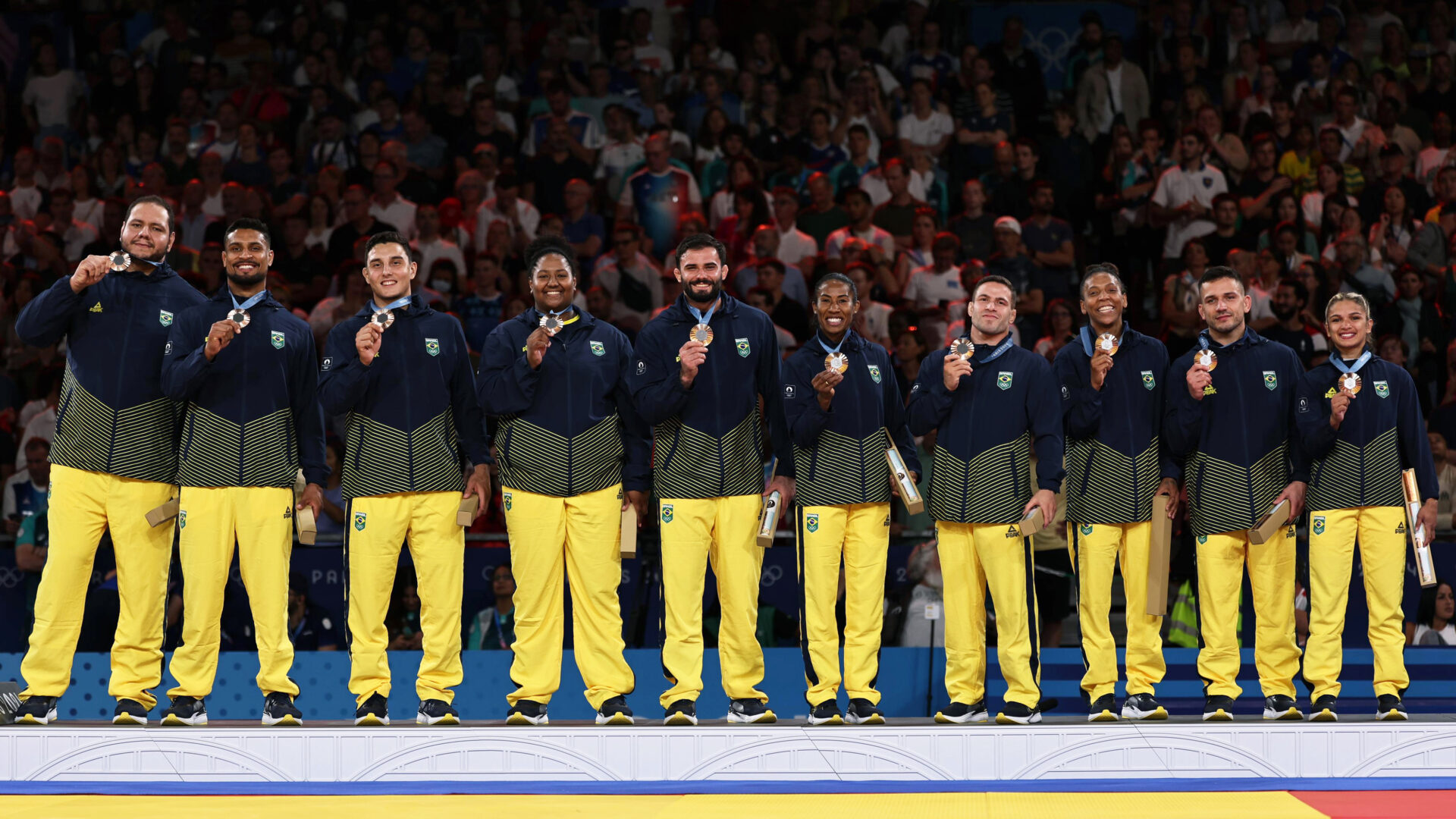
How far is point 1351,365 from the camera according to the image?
25.3 ft

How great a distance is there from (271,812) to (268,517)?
152 cm

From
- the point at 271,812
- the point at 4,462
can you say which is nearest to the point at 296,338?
the point at 271,812

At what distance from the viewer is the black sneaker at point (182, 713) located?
717 centimetres

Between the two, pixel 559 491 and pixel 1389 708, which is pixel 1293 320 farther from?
pixel 559 491

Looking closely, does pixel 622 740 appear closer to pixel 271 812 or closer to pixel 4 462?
pixel 271 812

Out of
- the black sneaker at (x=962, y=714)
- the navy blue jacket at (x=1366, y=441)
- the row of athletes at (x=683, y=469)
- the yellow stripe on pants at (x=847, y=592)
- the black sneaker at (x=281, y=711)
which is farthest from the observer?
the navy blue jacket at (x=1366, y=441)

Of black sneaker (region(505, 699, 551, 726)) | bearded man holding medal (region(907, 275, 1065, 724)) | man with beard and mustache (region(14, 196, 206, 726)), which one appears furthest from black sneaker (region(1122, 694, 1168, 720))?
man with beard and mustache (region(14, 196, 206, 726))

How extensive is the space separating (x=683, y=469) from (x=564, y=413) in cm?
66

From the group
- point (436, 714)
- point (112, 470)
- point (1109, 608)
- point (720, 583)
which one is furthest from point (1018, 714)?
point (112, 470)

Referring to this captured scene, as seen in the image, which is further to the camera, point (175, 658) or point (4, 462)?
point (4, 462)

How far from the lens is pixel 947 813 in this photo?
6.36 meters

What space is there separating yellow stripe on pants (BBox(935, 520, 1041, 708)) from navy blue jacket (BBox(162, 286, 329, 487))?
10.5 feet

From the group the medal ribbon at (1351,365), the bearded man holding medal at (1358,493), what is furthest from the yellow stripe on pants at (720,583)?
the medal ribbon at (1351,365)

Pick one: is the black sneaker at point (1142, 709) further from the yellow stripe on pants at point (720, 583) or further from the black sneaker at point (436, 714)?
the black sneaker at point (436, 714)
